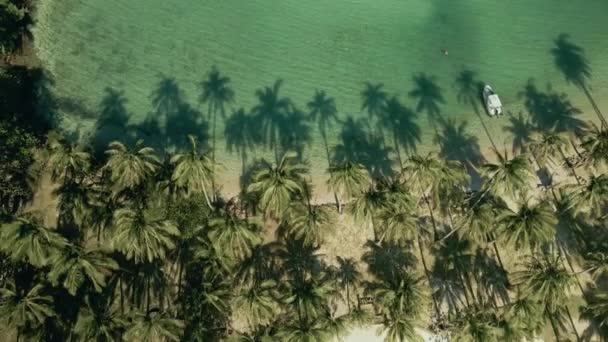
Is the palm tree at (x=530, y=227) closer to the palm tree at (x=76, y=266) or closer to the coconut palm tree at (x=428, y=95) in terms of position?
the coconut palm tree at (x=428, y=95)

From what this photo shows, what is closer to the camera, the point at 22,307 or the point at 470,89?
the point at 22,307

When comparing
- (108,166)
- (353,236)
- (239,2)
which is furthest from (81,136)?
(353,236)

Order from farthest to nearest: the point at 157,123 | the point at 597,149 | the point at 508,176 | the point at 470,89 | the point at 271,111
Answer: the point at 470,89, the point at 271,111, the point at 157,123, the point at 597,149, the point at 508,176

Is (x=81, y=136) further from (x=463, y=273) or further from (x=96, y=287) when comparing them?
(x=463, y=273)

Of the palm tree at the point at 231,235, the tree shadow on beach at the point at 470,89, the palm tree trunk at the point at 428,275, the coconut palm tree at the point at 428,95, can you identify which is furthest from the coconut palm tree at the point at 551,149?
the palm tree at the point at 231,235

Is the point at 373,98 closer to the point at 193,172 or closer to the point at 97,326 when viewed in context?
the point at 193,172

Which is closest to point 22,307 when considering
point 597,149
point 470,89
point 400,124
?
point 400,124

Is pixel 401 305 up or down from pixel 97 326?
down
